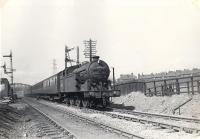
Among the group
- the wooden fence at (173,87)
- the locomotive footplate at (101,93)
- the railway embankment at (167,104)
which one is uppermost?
the wooden fence at (173,87)

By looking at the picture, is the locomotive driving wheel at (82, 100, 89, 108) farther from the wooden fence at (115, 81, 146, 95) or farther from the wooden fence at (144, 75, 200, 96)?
the wooden fence at (115, 81, 146, 95)

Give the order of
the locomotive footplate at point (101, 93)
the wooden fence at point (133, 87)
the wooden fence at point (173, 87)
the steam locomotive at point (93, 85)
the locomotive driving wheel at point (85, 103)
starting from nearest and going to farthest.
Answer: the wooden fence at point (173, 87)
the locomotive footplate at point (101, 93)
the steam locomotive at point (93, 85)
the locomotive driving wheel at point (85, 103)
the wooden fence at point (133, 87)

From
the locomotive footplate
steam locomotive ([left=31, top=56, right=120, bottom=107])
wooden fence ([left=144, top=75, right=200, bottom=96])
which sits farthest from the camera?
steam locomotive ([left=31, top=56, right=120, bottom=107])

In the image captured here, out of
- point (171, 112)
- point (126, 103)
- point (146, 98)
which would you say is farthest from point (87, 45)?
point (171, 112)

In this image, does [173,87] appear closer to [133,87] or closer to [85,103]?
[85,103]

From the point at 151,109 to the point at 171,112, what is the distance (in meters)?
3.31

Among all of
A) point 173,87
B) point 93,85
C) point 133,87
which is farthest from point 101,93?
point 133,87

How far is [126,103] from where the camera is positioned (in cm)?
2912

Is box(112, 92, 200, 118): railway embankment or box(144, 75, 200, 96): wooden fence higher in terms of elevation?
box(144, 75, 200, 96): wooden fence

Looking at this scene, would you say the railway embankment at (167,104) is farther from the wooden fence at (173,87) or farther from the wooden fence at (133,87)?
the wooden fence at (133,87)

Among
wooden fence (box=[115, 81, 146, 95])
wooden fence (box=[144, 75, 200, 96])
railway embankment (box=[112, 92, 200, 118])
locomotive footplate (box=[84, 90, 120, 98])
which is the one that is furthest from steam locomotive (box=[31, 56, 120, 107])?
wooden fence (box=[115, 81, 146, 95])

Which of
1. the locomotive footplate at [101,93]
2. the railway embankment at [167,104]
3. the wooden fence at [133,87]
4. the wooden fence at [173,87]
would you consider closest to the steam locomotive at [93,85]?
the locomotive footplate at [101,93]

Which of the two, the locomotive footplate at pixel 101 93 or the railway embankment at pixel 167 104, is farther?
the locomotive footplate at pixel 101 93

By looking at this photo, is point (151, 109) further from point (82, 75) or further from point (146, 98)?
point (82, 75)
